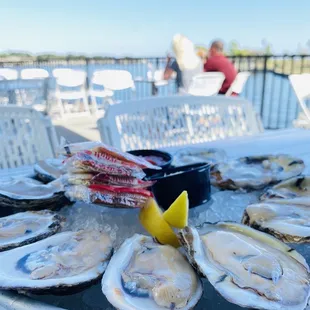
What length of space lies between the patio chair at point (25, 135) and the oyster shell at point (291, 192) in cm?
97

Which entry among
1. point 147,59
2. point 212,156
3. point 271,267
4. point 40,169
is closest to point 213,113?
point 212,156

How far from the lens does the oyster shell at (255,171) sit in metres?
0.71

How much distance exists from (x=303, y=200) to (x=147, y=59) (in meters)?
5.59

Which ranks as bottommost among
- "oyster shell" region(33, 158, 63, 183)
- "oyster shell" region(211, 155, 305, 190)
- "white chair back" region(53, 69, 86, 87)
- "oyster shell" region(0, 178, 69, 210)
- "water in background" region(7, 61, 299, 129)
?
"water in background" region(7, 61, 299, 129)

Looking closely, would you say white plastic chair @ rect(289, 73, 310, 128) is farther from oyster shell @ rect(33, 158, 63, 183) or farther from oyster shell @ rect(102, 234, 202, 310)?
oyster shell @ rect(102, 234, 202, 310)

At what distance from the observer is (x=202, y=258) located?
39 cm

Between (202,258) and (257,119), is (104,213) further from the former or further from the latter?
(257,119)

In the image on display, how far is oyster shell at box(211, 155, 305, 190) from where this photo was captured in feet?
2.33

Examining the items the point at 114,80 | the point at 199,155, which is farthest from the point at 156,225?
the point at 114,80

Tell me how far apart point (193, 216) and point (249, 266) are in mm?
213

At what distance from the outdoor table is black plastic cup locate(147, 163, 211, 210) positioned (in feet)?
0.09

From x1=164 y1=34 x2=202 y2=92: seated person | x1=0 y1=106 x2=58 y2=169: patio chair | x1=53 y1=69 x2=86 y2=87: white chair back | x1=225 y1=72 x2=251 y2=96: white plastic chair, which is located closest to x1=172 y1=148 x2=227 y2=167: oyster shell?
x1=0 y1=106 x2=58 y2=169: patio chair

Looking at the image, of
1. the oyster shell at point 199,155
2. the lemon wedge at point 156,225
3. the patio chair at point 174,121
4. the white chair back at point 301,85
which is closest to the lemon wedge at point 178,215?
the lemon wedge at point 156,225

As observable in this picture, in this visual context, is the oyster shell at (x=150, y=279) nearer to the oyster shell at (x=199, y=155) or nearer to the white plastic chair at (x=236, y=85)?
the oyster shell at (x=199, y=155)
